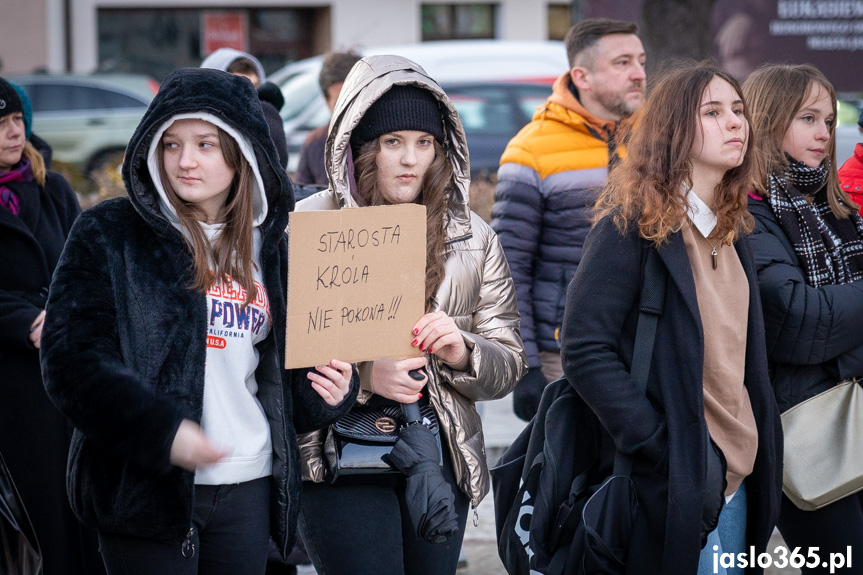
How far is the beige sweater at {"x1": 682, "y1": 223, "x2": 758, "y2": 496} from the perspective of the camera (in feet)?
10.1

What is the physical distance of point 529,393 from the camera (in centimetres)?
427

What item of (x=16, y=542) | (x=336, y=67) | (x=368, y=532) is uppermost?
(x=336, y=67)

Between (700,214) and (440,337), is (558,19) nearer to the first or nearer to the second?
(700,214)

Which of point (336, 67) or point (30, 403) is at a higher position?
point (336, 67)

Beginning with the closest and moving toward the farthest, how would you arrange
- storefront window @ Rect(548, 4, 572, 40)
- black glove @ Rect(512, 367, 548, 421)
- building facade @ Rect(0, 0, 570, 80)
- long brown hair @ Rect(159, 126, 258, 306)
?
long brown hair @ Rect(159, 126, 258, 306)
black glove @ Rect(512, 367, 548, 421)
building facade @ Rect(0, 0, 570, 80)
storefront window @ Rect(548, 4, 572, 40)

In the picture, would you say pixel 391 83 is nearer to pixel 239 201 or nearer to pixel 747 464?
pixel 239 201

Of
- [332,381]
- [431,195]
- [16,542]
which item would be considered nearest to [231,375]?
[332,381]

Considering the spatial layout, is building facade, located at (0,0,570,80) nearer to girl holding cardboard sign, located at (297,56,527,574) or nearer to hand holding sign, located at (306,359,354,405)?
girl holding cardboard sign, located at (297,56,527,574)

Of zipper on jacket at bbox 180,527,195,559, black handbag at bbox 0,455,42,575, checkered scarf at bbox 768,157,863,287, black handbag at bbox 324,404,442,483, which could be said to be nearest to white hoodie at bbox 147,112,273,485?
zipper on jacket at bbox 180,527,195,559

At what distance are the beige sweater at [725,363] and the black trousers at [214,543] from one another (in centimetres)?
129

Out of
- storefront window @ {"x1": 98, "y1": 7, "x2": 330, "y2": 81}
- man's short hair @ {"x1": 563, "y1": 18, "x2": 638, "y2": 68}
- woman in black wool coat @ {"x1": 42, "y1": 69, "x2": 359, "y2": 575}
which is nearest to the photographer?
woman in black wool coat @ {"x1": 42, "y1": 69, "x2": 359, "y2": 575}

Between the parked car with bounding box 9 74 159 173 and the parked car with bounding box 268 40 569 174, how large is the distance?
4493 mm

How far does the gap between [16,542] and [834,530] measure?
2.71 m

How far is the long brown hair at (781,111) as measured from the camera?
3723mm
